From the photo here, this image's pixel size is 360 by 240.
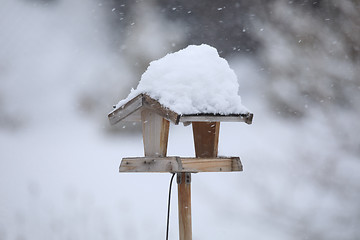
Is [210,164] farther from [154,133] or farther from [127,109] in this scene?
[127,109]

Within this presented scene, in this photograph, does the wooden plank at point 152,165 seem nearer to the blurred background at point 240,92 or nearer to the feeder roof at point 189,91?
the feeder roof at point 189,91

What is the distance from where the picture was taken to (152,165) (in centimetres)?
144

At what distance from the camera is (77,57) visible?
3871 millimetres

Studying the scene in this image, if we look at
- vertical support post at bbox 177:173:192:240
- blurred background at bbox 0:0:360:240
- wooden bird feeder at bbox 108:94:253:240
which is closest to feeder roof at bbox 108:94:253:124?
wooden bird feeder at bbox 108:94:253:240

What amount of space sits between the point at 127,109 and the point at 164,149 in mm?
184

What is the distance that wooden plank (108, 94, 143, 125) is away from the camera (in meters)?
1.46

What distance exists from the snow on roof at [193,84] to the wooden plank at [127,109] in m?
0.02

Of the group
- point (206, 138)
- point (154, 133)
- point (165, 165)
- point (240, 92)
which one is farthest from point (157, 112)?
point (240, 92)

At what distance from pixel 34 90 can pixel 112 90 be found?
753 millimetres

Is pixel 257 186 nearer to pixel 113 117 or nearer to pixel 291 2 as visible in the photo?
pixel 291 2

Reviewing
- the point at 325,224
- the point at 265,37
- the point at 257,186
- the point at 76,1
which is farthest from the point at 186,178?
the point at 76,1

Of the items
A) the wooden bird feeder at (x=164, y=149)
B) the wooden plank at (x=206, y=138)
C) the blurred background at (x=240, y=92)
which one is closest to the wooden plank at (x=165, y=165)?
Result: the wooden bird feeder at (x=164, y=149)

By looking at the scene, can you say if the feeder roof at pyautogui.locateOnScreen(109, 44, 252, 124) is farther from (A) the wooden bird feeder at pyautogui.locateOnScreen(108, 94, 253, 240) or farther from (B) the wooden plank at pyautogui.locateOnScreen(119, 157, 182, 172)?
(B) the wooden plank at pyautogui.locateOnScreen(119, 157, 182, 172)

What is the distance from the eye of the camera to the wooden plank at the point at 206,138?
1.65 meters
